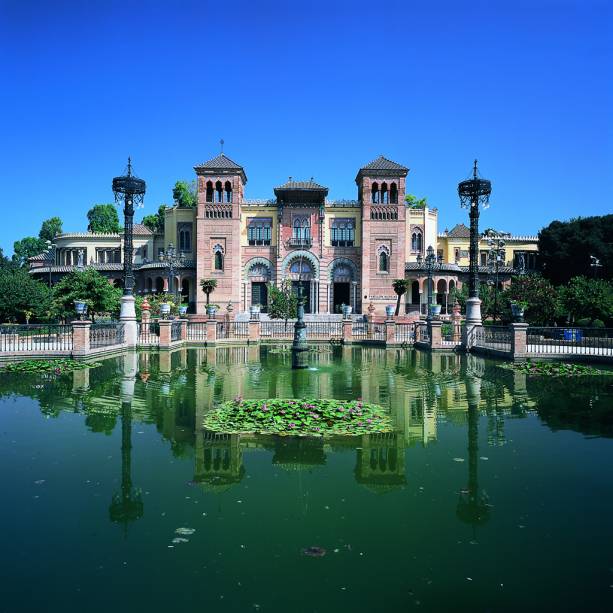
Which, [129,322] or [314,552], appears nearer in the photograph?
[314,552]

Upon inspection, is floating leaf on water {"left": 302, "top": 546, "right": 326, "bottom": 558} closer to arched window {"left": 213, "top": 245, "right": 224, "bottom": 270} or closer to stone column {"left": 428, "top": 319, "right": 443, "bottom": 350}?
stone column {"left": 428, "top": 319, "right": 443, "bottom": 350}

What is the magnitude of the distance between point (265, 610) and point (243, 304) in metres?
41.6

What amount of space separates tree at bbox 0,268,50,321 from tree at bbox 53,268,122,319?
935mm

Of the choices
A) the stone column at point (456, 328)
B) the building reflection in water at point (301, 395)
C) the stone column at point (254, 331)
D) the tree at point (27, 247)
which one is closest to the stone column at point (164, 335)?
the building reflection in water at point (301, 395)

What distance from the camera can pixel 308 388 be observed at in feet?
39.3

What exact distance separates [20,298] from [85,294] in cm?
395

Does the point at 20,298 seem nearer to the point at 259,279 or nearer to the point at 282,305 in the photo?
the point at 282,305

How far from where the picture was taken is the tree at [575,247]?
137ft

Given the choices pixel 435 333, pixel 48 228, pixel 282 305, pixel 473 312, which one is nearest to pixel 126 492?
pixel 435 333

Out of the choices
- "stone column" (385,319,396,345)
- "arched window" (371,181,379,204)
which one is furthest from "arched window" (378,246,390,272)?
"stone column" (385,319,396,345)

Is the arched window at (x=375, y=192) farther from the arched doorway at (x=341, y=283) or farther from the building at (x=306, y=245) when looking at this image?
the arched doorway at (x=341, y=283)

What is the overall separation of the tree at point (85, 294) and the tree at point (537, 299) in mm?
23013

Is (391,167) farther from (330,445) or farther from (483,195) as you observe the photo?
(330,445)

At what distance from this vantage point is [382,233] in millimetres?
44219
